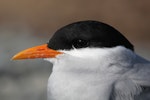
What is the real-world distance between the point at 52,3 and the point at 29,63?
2186mm

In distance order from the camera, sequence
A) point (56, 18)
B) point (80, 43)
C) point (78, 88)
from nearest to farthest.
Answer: point (78, 88)
point (80, 43)
point (56, 18)

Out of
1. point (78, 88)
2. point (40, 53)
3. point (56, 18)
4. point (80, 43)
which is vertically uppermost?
point (80, 43)

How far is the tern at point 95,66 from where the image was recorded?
5473mm

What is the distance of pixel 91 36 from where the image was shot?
5.59 metres

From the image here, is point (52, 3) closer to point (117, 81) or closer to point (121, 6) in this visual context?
point (121, 6)

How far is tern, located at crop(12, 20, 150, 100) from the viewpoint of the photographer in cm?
547

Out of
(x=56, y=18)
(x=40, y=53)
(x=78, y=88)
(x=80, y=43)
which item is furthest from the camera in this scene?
(x=56, y=18)

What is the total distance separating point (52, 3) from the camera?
40.0ft

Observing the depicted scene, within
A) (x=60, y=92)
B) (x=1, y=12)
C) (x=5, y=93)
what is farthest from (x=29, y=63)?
(x=60, y=92)

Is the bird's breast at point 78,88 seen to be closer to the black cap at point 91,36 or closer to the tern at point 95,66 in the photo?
the tern at point 95,66

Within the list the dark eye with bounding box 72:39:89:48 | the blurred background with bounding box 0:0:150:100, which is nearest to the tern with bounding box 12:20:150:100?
the dark eye with bounding box 72:39:89:48

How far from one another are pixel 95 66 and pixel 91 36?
217mm

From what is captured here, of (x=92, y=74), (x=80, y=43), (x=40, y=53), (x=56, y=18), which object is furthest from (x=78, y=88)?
(x=56, y=18)

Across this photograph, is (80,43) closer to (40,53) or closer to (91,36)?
(91,36)
